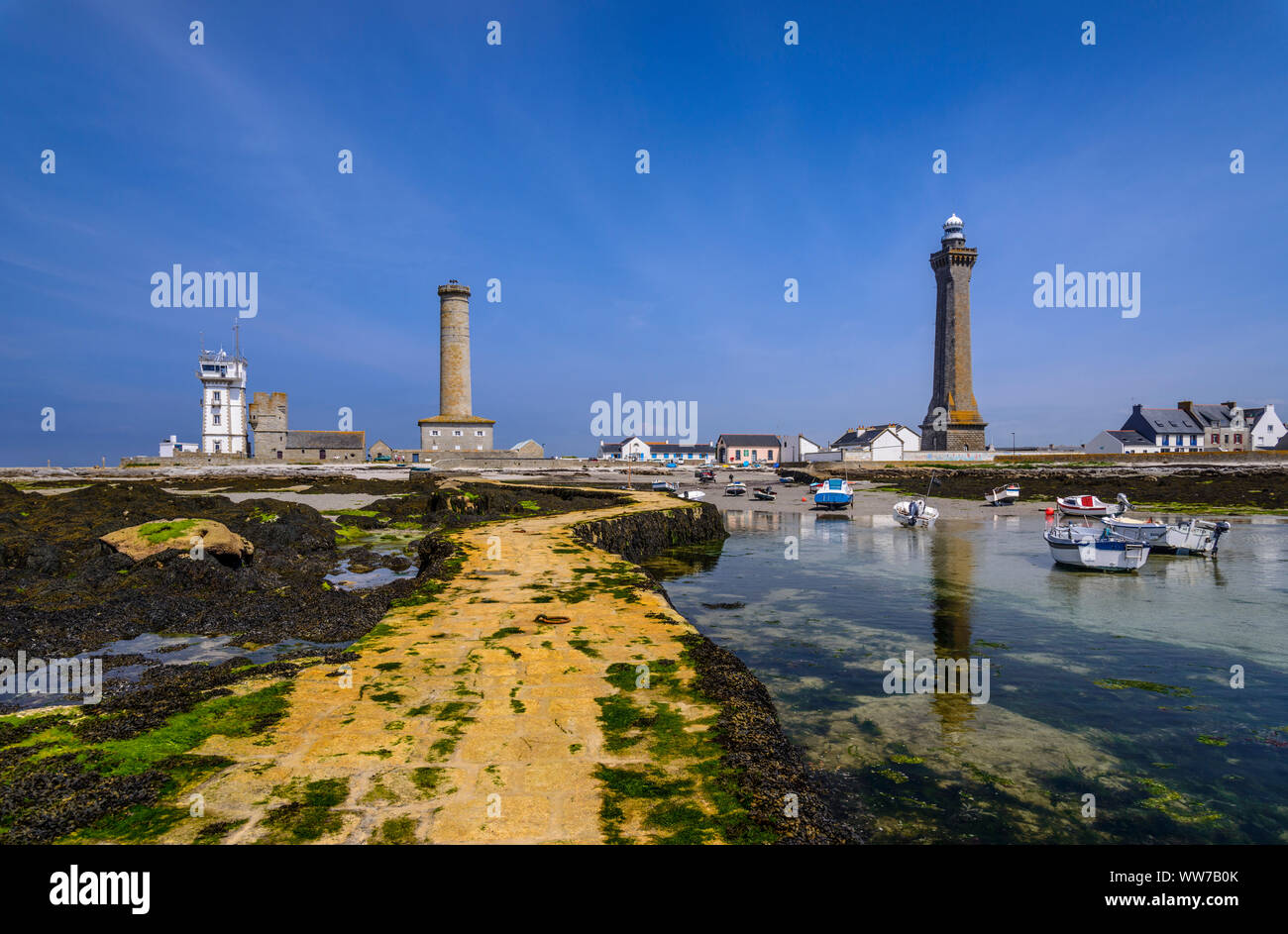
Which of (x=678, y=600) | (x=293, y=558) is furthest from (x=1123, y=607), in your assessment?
(x=293, y=558)

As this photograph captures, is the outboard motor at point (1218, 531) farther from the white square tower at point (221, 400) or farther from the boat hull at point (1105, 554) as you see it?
the white square tower at point (221, 400)

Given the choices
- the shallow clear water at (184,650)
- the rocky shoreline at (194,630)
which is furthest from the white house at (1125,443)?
the shallow clear water at (184,650)

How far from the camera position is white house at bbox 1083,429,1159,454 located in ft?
314

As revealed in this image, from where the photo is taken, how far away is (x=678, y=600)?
51.9 feet

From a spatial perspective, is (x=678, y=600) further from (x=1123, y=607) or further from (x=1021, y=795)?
(x=1123, y=607)

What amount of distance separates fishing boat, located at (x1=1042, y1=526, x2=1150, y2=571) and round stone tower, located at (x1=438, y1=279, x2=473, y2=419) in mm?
70017

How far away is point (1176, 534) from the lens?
2300 centimetres

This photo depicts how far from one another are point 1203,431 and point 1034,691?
11898 centimetres

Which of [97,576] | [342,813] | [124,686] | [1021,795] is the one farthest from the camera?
[97,576]

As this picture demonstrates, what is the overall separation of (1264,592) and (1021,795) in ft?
53.3

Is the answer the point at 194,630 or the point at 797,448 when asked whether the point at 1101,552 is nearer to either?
the point at 194,630

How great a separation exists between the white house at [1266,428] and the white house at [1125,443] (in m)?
15.1

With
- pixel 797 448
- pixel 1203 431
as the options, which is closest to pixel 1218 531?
pixel 1203 431
